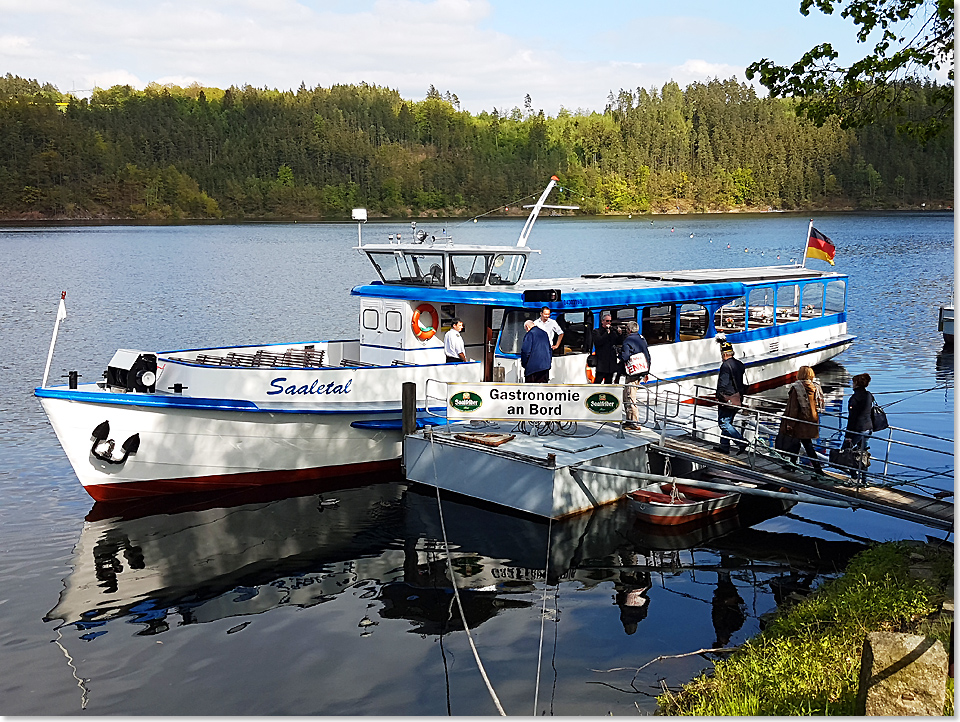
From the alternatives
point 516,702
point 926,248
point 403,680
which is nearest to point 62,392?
point 403,680

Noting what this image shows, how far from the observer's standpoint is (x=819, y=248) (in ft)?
78.1

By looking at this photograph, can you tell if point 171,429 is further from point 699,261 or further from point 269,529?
point 699,261

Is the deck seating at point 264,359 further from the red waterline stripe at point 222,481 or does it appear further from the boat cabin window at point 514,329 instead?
the boat cabin window at point 514,329

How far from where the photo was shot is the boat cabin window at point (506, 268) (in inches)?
674

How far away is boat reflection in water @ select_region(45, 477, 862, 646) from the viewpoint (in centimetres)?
1105

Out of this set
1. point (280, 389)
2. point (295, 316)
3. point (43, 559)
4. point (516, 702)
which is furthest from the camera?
point (295, 316)

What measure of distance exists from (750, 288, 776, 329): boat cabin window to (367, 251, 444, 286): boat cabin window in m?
Answer: 8.35

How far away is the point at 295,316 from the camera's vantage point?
127 ft

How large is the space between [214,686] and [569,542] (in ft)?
18.2

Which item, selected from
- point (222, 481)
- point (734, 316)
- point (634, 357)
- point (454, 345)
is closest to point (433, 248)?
point (454, 345)

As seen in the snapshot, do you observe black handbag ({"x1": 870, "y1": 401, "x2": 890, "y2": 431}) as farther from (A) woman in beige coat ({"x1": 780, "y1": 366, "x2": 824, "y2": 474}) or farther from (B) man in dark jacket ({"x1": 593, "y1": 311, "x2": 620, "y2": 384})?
(B) man in dark jacket ({"x1": 593, "y1": 311, "x2": 620, "y2": 384})

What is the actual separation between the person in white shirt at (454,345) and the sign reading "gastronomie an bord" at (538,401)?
74.3 inches

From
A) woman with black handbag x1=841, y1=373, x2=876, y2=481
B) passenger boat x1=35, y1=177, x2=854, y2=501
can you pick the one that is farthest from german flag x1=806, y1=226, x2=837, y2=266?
woman with black handbag x1=841, y1=373, x2=876, y2=481

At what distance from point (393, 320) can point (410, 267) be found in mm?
1062
